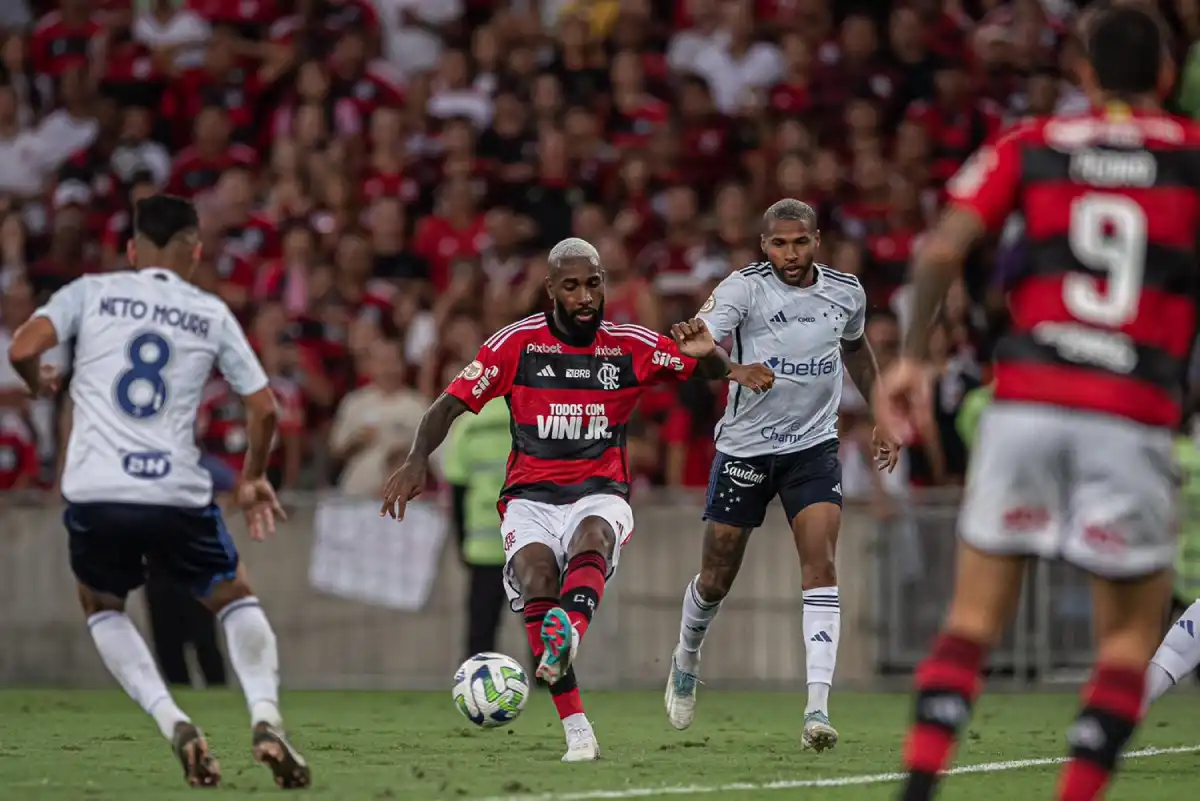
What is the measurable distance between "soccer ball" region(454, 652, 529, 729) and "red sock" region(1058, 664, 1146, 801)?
3534mm

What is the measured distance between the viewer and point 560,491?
32.9ft

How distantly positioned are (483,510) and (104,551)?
706 cm

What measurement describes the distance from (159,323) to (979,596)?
3781 mm

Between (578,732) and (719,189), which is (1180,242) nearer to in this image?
(578,732)

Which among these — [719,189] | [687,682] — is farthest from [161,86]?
[687,682]

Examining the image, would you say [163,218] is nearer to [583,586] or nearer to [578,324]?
[578,324]

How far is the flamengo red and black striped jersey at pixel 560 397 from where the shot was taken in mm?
10062

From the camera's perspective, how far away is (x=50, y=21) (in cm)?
2183

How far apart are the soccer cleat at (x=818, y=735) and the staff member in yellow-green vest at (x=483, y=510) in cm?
522

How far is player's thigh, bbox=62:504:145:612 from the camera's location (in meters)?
8.30

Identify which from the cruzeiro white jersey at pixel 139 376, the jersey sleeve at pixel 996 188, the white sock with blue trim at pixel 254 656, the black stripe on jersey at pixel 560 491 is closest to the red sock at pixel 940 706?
the jersey sleeve at pixel 996 188

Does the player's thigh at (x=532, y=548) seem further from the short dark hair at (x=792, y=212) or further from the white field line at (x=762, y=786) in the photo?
the short dark hair at (x=792, y=212)

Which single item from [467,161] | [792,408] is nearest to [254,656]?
[792,408]

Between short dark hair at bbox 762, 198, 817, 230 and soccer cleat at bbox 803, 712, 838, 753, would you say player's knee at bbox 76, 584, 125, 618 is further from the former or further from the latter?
short dark hair at bbox 762, 198, 817, 230
